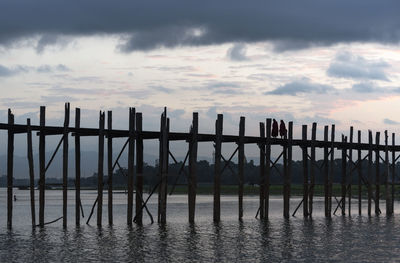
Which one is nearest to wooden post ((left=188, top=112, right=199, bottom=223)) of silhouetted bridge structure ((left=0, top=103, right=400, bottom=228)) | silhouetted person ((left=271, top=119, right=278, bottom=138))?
silhouetted bridge structure ((left=0, top=103, right=400, bottom=228))

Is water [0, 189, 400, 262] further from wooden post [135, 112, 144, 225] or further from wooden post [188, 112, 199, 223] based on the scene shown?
wooden post [188, 112, 199, 223]

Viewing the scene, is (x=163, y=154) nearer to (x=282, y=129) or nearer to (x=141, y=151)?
(x=141, y=151)

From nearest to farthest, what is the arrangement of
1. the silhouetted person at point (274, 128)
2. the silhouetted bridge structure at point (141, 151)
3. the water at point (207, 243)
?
the water at point (207, 243), the silhouetted bridge structure at point (141, 151), the silhouetted person at point (274, 128)

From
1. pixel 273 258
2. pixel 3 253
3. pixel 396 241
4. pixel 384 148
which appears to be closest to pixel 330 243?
pixel 396 241

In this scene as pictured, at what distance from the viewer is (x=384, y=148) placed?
46.3 meters

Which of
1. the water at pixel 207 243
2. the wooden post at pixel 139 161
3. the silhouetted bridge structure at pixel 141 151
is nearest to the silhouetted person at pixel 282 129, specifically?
the silhouetted bridge structure at pixel 141 151

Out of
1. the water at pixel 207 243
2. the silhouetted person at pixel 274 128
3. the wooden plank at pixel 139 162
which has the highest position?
the silhouetted person at pixel 274 128

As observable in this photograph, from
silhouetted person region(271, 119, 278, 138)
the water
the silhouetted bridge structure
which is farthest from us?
silhouetted person region(271, 119, 278, 138)

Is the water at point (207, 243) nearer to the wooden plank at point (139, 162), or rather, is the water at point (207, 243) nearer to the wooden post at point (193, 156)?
the wooden plank at point (139, 162)

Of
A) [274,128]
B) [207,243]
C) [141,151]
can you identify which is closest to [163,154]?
[141,151]

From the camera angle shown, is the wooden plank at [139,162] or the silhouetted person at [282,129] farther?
the silhouetted person at [282,129]

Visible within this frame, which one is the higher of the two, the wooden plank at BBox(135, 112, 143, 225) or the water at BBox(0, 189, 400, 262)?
the wooden plank at BBox(135, 112, 143, 225)

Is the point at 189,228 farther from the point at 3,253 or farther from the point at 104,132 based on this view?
the point at 3,253

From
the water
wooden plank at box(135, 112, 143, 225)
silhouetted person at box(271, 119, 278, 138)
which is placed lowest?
the water
